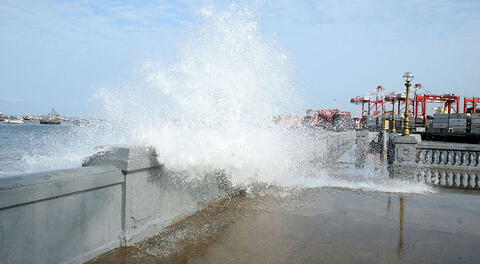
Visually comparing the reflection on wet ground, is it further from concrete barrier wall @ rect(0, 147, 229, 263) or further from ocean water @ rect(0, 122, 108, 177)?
ocean water @ rect(0, 122, 108, 177)

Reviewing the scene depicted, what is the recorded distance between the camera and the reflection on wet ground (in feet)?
12.9

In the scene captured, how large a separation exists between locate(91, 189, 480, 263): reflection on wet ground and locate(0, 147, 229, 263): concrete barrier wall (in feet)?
0.82

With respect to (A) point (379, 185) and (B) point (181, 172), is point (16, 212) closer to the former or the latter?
(B) point (181, 172)

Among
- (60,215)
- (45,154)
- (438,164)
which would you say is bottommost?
(45,154)

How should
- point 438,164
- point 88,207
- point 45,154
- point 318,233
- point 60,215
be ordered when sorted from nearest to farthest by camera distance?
point 60,215 < point 88,207 < point 318,233 < point 438,164 < point 45,154

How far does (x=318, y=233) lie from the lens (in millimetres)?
4734

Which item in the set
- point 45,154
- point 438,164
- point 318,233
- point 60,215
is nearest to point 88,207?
point 60,215

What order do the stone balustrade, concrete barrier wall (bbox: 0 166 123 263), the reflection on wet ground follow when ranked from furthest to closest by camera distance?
the stone balustrade
the reflection on wet ground
concrete barrier wall (bbox: 0 166 123 263)

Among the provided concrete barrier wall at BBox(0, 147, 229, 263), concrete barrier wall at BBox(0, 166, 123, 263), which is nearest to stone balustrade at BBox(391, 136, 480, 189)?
concrete barrier wall at BBox(0, 147, 229, 263)

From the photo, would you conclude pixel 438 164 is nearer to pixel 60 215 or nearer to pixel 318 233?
pixel 318 233

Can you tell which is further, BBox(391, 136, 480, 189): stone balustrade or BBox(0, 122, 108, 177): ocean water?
BBox(0, 122, 108, 177): ocean water

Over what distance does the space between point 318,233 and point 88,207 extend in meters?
3.04

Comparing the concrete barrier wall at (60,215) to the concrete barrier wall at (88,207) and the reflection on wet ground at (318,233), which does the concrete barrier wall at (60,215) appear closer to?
the concrete barrier wall at (88,207)

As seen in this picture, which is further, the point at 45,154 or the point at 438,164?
the point at 45,154
